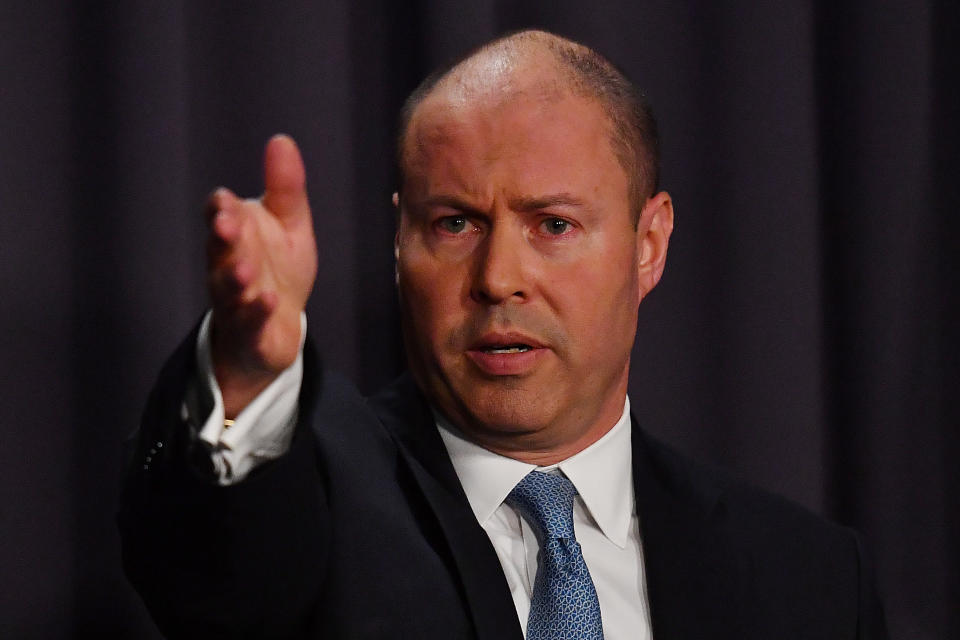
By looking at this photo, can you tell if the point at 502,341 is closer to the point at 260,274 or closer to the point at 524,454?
the point at 524,454

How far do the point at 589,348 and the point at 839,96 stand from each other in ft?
2.48

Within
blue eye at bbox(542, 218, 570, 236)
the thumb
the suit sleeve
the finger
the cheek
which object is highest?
the thumb

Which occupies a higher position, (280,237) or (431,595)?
(280,237)

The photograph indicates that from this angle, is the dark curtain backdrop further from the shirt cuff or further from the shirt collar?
the shirt cuff

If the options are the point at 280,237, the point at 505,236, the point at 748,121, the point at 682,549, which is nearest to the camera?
the point at 280,237

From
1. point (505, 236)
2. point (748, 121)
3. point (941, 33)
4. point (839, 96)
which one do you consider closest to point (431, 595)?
point (505, 236)

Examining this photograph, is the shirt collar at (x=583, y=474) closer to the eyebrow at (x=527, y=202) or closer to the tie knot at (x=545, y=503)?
the tie knot at (x=545, y=503)

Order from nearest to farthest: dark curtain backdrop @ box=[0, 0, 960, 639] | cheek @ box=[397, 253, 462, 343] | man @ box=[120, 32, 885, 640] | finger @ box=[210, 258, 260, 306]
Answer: finger @ box=[210, 258, 260, 306]
man @ box=[120, 32, 885, 640]
cheek @ box=[397, 253, 462, 343]
dark curtain backdrop @ box=[0, 0, 960, 639]

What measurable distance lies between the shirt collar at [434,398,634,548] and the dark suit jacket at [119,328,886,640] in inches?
1.1

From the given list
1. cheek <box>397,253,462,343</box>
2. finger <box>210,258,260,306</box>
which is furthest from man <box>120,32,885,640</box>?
finger <box>210,258,260,306</box>

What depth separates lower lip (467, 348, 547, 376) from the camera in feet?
4.06

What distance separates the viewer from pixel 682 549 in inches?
52.8

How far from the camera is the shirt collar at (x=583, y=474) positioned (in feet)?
4.23

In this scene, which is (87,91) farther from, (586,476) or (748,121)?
(748,121)
